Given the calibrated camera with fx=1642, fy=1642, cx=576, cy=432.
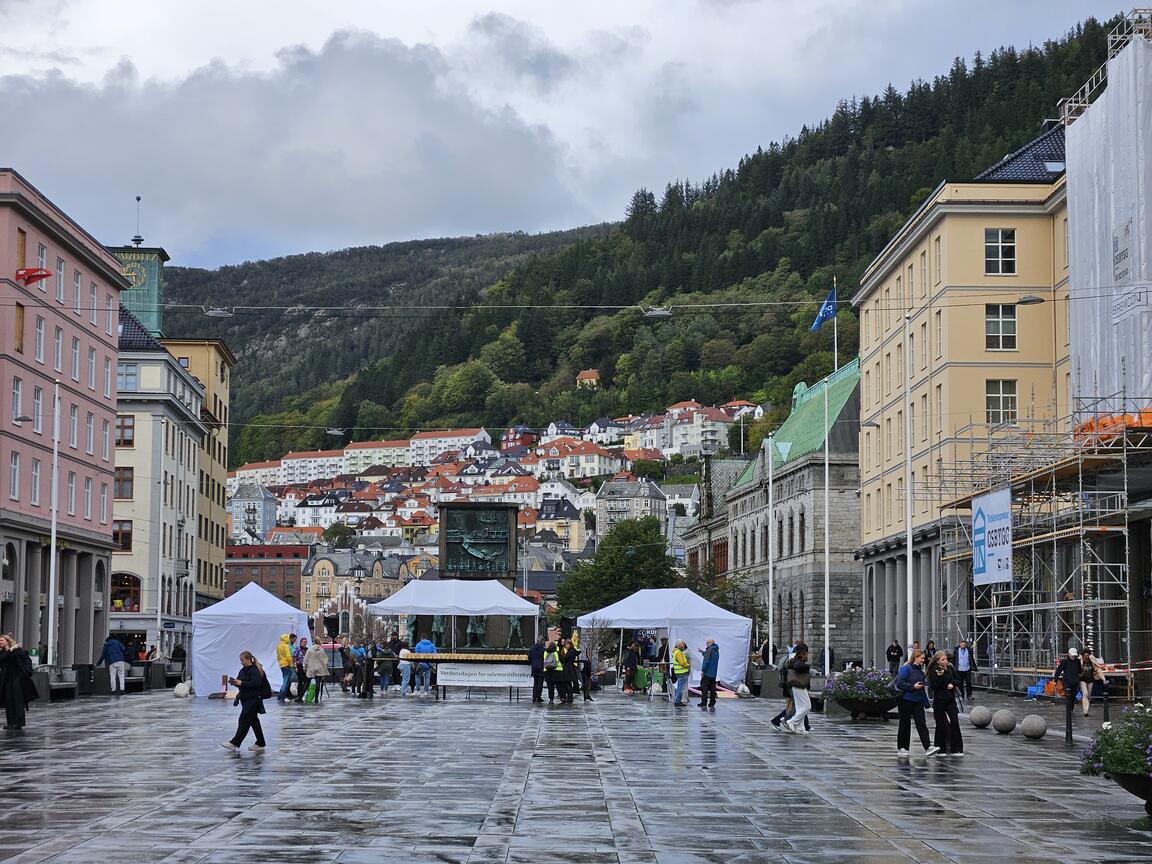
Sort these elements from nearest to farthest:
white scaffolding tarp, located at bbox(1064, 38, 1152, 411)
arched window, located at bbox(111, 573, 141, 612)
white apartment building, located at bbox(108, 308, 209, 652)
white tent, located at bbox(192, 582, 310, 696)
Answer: white scaffolding tarp, located at bbox(1064, 38, 1152, 411), white tent, located at bbox(192, 582, 310, 696), white apartment building, located at bbox(108, 308, 209, 652), arched window, located at bbox(111, 573, 141, 612)

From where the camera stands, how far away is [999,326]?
6378 centimetres

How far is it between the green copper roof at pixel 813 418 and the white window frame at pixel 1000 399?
90.8ft

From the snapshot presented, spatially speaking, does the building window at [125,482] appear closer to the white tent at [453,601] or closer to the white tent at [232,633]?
the white tent at [232,633]

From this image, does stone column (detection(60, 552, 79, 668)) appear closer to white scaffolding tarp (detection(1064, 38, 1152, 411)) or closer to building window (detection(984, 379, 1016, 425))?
building window (detection(984, 379, 1016, 425))

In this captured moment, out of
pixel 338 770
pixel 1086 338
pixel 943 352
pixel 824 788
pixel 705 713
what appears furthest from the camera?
pixel 943 352

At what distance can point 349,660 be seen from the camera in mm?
51750

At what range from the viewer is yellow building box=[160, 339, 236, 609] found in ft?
359

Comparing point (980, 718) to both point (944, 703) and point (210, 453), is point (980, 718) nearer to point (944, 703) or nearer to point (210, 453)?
point (944, 703)

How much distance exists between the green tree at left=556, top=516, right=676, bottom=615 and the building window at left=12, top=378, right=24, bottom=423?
52.0 m

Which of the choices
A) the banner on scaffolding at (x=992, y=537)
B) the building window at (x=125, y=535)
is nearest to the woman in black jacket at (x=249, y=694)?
the banner on scaffolding at (x=992, y=537)

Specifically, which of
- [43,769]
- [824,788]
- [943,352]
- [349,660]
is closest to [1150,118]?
[943,352]

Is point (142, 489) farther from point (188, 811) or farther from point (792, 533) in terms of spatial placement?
point (188, 811)

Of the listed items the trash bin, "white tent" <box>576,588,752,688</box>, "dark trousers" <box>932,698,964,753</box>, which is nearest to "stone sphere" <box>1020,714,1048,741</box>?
"dark trousers" <box>932,698,964,753</box>

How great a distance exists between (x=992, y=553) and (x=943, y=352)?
755 inches
